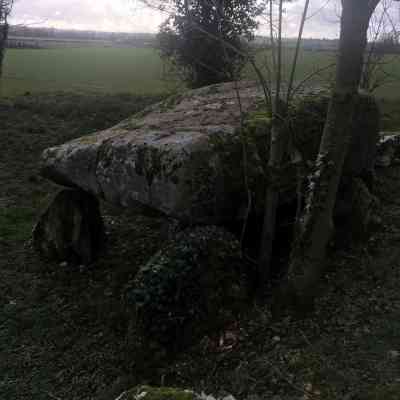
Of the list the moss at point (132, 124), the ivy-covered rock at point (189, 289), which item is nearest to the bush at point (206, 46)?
the moss at point (132, 124)

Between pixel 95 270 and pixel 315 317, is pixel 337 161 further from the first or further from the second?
pixel 95 270

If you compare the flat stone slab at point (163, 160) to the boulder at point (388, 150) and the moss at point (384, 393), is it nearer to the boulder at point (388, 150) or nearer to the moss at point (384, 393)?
the moss at point (384, 393)

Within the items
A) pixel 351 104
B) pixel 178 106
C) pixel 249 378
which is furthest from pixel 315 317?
pixel 178 106

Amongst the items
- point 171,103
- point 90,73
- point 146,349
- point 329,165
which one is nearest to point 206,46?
point 171,103

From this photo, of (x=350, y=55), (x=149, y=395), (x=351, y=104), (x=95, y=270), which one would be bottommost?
(x=95, y=270)

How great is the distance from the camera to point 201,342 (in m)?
4.27

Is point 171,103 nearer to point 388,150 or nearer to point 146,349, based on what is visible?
point 146,349

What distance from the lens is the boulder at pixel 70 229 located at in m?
6.44

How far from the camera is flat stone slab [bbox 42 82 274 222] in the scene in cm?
491

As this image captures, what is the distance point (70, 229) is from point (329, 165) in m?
3.88

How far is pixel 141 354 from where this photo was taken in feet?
13.6

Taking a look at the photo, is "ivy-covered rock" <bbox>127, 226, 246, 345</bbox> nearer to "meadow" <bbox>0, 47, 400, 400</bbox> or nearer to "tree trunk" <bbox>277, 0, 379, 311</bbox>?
"meadow" <bbox>0, 47, 400, 400</bbox>

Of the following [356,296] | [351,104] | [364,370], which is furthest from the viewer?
[356,296]

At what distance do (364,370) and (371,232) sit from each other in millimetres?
2550
